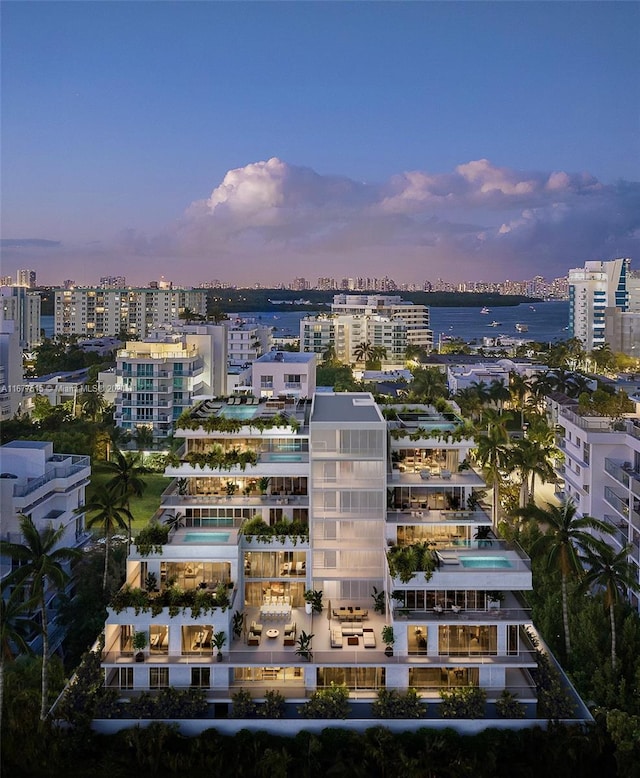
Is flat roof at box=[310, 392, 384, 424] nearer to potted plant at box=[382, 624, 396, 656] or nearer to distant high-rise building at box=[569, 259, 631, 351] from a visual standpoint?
potted plant at box=[382, 624, 396, 656]

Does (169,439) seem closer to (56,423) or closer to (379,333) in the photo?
(56,423)

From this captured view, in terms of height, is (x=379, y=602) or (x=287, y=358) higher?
(x=287, y=358)

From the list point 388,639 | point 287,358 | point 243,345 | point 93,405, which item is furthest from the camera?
point 243,345

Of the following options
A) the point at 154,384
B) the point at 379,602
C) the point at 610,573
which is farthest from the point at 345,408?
the point at 154,384

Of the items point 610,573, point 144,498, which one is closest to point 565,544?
point 610,573

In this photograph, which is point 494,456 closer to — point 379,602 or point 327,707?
point 379,602

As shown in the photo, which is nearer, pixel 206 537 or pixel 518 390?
pixel 206 537

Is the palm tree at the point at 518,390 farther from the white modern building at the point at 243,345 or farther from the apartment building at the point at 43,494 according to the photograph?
the apartment building at the point at 43,494

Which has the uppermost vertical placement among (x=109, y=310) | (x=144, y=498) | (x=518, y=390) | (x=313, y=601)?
(x=109, y=310)

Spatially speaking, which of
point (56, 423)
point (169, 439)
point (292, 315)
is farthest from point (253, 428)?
point (292, 315)

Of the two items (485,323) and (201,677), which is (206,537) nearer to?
(201,677)

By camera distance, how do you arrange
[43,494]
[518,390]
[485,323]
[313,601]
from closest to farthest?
1. [313,601]
2. [43,494]
3. [518,390]
4. [485,323]
